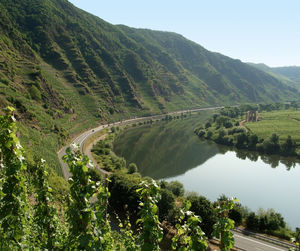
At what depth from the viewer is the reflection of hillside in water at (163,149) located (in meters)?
73.4

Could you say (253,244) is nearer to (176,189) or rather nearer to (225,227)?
(176,189)

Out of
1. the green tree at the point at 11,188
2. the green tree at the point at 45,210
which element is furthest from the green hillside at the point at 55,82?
the green tree at the point at 11,188

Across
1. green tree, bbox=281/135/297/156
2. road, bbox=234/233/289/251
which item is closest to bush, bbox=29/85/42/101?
road, bbox=234/233/289/251

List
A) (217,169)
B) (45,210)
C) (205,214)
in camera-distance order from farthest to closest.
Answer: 1. (217,169)
2. (205,214)
3. (45,210)

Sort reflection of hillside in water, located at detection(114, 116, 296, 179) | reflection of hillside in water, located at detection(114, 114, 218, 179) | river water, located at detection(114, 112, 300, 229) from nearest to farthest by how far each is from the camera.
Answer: river water, located at detection(114, 112, 300, 229) < reflection of hillside in water, located at detection(114, 114, 218, 179) < reflection of hillside in water, located at detection(114, 116, 296, 179)

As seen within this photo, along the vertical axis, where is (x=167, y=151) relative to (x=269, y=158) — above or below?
above

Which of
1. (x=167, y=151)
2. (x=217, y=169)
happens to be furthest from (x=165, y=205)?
(x=167, y=151)

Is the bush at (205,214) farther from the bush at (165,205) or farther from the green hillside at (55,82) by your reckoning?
the green hillside at (55,82)

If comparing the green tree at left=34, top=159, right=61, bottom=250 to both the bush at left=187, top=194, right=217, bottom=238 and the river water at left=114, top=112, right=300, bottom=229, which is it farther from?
the river water at left=114, top=112, right=300, bottom=229

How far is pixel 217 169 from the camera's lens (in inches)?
2852

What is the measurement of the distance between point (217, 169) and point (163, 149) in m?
27.5

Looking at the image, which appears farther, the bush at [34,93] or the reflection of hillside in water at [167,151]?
the bush at [34,93]

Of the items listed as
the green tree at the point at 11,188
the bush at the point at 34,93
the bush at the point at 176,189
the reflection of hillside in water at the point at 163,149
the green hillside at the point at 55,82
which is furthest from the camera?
the bush at the point at 34,93

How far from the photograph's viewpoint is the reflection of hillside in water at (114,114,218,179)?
73.4 metres
